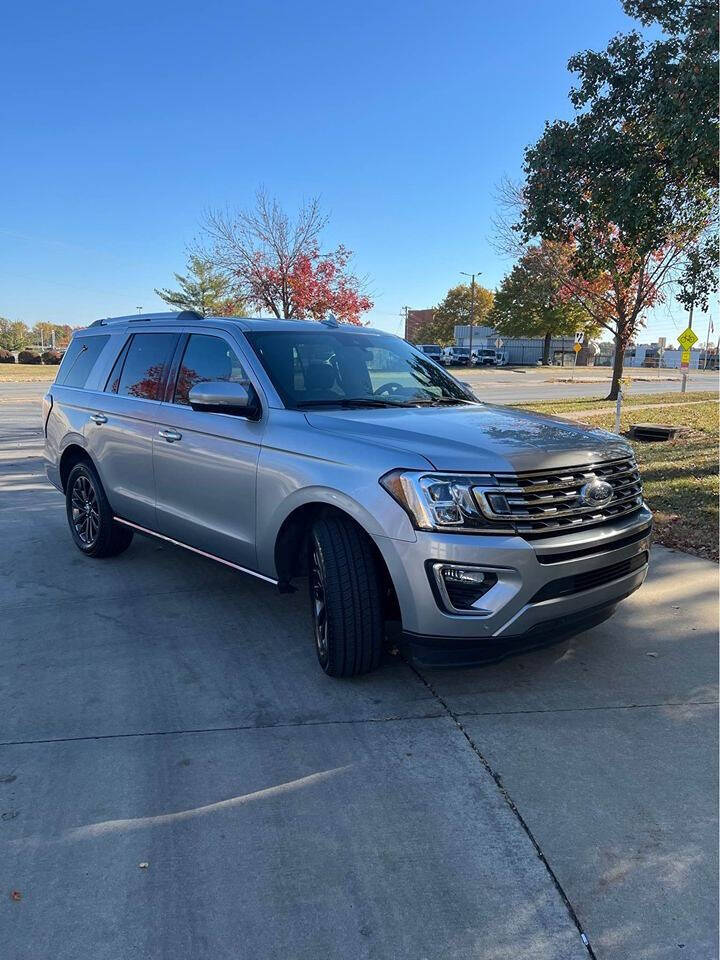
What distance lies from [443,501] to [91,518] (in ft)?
12.2

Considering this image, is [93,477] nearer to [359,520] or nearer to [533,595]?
[359,520]

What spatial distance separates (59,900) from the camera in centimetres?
226

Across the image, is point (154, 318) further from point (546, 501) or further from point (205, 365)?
point (546, 501)

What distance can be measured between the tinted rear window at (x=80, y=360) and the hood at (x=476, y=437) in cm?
286

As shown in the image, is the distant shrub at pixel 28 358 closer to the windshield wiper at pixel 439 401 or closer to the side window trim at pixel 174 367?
the side window trim at pixel 174 367

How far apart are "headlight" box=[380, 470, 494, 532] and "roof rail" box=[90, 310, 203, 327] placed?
241 centimetres

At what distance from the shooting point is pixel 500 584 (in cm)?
310

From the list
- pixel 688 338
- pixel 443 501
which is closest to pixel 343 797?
pixel 443 501

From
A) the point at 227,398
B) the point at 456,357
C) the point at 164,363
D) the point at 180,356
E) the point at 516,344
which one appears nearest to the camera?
the point at 227,398

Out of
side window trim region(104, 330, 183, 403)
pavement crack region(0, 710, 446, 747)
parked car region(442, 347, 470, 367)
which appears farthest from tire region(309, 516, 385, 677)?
→ parked car region(442, 347, 470, 367)

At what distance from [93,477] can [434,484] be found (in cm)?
348

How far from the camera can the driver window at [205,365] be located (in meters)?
4.42

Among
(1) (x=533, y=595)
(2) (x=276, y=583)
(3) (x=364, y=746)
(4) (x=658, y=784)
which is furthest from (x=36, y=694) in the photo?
(4) (x=658, y=784)

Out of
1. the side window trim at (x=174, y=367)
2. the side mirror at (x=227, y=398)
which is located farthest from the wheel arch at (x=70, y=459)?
the side mirror at (x=227, y=398)
